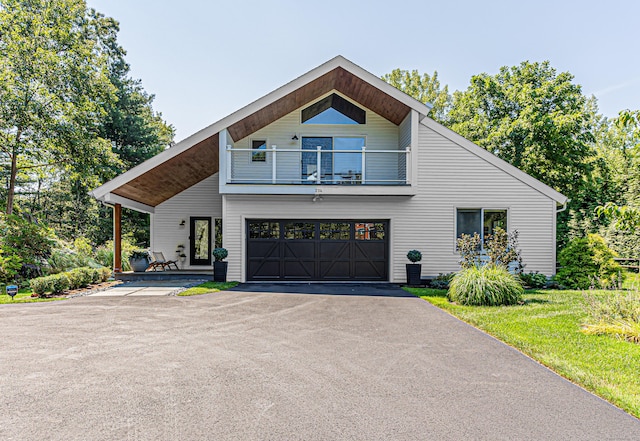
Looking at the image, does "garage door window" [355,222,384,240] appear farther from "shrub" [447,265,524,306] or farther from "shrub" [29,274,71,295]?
Result: "shrub" [29,274,71,295]

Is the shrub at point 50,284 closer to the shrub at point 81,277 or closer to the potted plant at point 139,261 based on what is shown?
the shrub at point 81,277

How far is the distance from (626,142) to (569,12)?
1087 inches

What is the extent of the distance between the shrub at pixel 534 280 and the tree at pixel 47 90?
16.7 m

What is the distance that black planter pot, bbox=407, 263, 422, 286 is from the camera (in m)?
11.9

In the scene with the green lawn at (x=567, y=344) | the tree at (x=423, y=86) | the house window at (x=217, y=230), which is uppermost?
the tree at (x=423, y=86)

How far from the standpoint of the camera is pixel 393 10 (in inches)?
464

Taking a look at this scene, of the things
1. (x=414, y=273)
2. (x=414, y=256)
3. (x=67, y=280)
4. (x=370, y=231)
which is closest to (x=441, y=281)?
(x=414, y=273)

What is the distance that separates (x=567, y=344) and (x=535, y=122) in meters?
18.2

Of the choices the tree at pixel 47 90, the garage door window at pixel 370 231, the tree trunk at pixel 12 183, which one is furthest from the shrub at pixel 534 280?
the tree trunk at pixel 12 183

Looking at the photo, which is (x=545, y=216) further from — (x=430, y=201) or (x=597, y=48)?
(x=597, y=48)

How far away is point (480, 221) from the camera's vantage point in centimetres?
1255

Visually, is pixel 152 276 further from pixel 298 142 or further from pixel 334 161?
pixel 334 161

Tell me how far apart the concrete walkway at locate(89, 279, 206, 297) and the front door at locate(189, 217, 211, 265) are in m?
2.89

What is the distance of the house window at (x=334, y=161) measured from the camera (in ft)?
42.8
